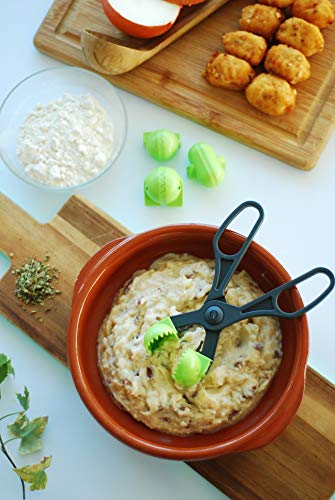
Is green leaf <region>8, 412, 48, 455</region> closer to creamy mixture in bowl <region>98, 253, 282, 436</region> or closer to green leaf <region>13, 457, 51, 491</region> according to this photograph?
green leaf <region>13, 457, 51, 491</region>

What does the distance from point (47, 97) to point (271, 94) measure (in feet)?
2.12

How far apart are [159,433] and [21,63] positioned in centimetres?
119

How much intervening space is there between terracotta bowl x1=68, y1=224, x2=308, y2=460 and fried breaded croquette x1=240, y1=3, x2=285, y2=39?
28.1 inches

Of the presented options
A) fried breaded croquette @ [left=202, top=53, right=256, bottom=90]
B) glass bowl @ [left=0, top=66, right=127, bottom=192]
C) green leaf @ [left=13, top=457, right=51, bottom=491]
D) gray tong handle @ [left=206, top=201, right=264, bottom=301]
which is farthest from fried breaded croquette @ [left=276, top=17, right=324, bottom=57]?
green leaf @ [left=13, top=457, right=51, bottom=491]

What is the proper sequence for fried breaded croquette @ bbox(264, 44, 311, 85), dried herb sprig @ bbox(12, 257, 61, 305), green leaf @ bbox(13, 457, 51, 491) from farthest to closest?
fried breaded croquette @ bbox(264, 44, 311, 85) → dried herb sprig @ bbox(12, 257, 61, 305) → green leaf @ bbox(13, 457, 51, 491)

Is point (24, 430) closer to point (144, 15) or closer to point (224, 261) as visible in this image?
point (224, 261)

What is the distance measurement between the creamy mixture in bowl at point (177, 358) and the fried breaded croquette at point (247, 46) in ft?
2.28

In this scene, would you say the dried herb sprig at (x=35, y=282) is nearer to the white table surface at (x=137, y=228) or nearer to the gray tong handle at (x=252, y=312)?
the white table surface at (x=137, y=228)

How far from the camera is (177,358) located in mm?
1380

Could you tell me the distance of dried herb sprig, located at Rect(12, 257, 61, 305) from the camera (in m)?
1.68

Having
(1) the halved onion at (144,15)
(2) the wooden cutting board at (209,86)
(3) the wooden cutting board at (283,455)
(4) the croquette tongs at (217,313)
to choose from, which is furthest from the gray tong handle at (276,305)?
(1) the halved onion at (144,15)

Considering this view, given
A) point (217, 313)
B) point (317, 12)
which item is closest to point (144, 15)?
point (317, 12)

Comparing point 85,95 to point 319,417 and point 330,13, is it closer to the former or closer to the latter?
point 330,13

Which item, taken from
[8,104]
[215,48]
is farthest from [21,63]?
[215,48]
